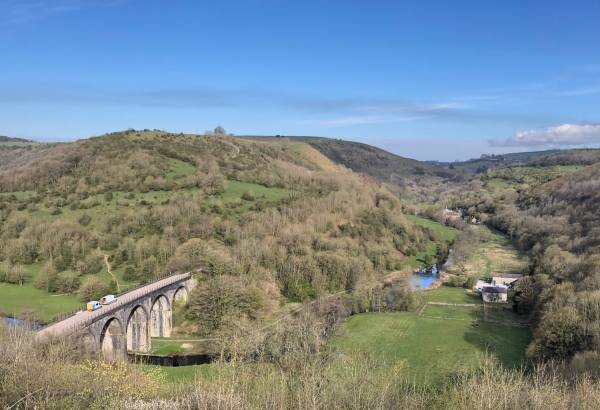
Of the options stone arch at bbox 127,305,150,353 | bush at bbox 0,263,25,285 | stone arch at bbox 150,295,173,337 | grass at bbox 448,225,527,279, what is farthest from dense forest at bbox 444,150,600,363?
bush at bbox 0,263,25,285

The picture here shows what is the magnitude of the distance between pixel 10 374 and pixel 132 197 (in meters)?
80.4

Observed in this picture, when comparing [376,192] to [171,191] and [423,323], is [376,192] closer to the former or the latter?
[171,191]

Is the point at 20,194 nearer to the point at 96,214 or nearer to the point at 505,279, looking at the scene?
the point at 96,214

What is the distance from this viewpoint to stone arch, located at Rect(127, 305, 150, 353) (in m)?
54.4

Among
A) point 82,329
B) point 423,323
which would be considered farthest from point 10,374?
point 423,323

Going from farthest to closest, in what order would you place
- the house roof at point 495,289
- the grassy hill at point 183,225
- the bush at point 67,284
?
the house roof at point 495,289, the grassy hill at point 183,225, the bush at point 67,284

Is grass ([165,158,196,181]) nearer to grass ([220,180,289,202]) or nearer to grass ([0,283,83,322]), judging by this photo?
grass ([220,180,289,202])

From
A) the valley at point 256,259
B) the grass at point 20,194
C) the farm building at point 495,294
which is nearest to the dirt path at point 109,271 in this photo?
the valley at point 256,259

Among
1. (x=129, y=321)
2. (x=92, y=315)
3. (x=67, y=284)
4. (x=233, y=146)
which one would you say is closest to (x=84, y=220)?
(x=67, y=284)

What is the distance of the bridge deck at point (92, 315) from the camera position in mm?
40734

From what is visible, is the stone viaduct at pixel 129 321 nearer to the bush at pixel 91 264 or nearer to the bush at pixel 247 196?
the bush at pixel 91 264

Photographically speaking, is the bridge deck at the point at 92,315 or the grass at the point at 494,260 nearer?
the bridge deck at the point at 92,315

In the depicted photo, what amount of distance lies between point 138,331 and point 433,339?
36.7 metres

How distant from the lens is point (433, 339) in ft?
191
